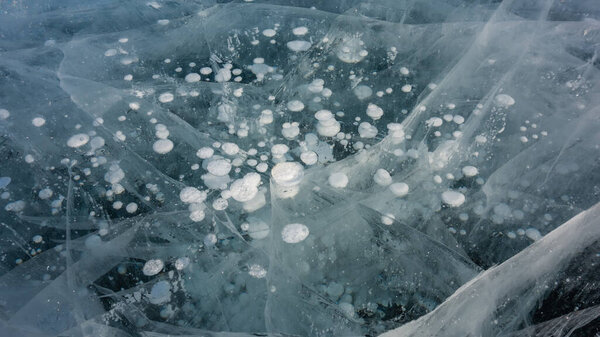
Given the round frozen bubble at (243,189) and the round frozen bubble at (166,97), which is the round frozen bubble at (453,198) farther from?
the round frozen bubble at (166,97)

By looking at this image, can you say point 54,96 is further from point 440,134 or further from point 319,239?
point 440,134

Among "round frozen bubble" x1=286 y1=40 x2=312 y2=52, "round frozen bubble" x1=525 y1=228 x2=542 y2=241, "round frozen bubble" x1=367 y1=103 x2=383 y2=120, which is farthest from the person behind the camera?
"round frozen bubble" x1=286 y1=40 x2=312 y2=52

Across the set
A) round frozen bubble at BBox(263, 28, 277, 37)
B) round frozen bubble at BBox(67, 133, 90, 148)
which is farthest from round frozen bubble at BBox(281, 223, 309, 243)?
round frozen bubble at BBox(263, 28, 277, 37)

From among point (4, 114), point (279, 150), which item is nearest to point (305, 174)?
point (279, 150)

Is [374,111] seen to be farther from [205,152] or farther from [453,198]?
[205,152]

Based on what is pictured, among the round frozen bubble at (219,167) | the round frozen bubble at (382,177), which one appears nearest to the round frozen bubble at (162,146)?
the round frozen bubble at (219,167)

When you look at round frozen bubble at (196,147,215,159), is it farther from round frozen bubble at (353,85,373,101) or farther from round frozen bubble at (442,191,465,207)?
round frozen bubble at (442,191,465,207)
